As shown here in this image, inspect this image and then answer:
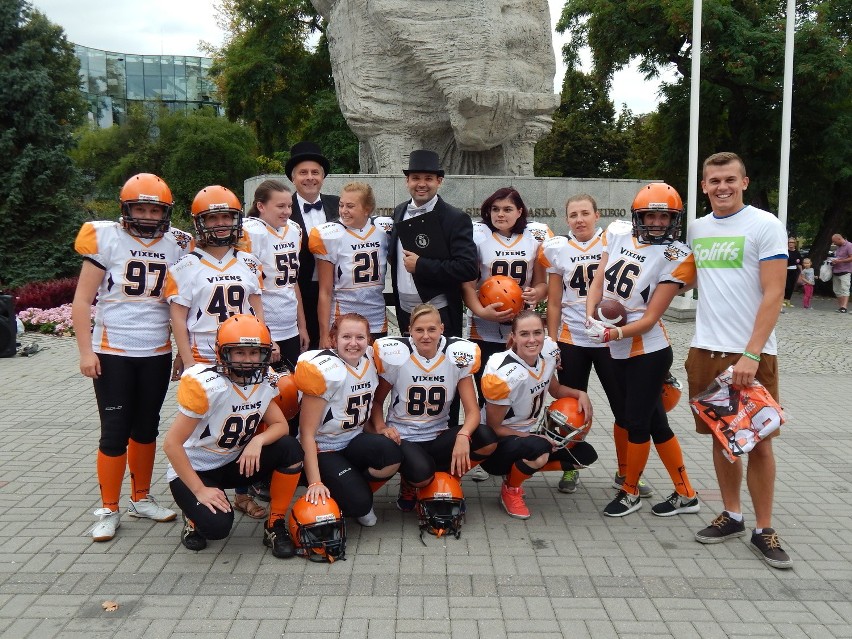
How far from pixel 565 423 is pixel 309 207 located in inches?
95.2

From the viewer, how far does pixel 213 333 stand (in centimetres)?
448

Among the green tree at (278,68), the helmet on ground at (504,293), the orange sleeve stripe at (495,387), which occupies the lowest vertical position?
the orange sleeve stripe at (495,387)

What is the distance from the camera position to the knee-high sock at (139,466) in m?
4.68

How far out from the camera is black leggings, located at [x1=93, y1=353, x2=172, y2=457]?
4410 mm

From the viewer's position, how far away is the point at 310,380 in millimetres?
4305

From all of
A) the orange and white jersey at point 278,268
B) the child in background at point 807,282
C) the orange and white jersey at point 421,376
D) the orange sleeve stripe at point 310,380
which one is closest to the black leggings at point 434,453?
the orange and white jersey at point 421,376

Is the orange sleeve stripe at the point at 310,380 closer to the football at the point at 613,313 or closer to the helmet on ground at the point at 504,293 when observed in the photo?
the helmet on ground at the point at 504,293

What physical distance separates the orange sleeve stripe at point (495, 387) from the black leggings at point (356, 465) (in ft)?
2.16

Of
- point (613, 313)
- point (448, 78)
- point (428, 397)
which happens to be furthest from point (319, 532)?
point (448, 78)

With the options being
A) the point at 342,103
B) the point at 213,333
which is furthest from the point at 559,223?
the point at 213,333

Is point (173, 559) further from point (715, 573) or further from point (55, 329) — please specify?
point (55, 329)

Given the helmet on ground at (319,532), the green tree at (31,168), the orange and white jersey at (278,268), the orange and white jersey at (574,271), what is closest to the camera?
the helmet on ground at (319,532)

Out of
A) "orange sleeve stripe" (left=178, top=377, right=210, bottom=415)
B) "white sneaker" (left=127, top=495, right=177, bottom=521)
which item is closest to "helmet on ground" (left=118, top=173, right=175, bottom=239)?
"orange sleeve stripe" (left=178, top=377, right=210, bottom=415)

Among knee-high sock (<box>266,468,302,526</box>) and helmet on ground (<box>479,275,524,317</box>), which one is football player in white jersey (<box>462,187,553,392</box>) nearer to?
helmet on ground (<box>479,275,524,317</box>)
